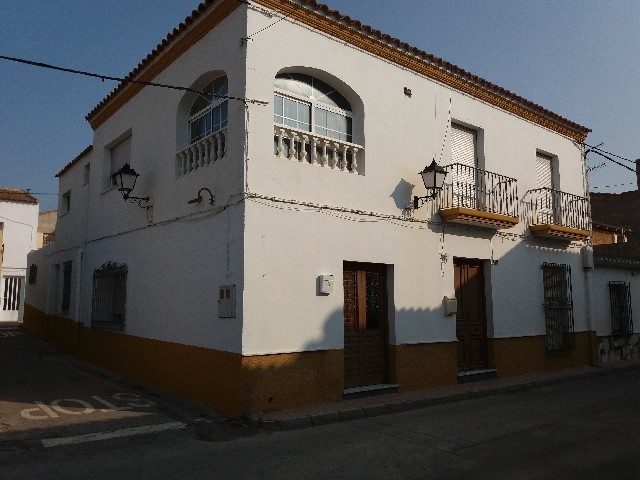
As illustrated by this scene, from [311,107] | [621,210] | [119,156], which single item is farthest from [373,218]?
[621,210]

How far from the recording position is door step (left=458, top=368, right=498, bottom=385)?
9334mm

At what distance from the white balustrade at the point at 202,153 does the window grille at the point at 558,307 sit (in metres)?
7.95

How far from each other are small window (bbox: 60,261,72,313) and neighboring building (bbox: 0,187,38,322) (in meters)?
11.4

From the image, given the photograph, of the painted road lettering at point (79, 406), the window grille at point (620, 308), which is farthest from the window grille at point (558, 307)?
the painted road lettering at point (79, 406)

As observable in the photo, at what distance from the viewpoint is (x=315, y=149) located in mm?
7812

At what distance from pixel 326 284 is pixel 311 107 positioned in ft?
9.90

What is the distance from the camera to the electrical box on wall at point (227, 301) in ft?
22.4

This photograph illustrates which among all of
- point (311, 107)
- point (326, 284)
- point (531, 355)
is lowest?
point (531, 355)

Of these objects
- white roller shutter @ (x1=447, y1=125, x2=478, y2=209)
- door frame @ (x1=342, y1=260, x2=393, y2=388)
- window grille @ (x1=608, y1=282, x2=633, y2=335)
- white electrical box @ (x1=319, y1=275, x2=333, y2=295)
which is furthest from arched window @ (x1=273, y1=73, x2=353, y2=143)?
window grille @ (x1=608, y1=282, x2=633, y2=335)

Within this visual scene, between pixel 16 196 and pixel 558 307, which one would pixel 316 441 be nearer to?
pixel 558 307

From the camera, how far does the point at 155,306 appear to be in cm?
895

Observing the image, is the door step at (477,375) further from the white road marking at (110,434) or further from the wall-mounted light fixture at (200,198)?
the wall-mounted light fixture at (200,198)

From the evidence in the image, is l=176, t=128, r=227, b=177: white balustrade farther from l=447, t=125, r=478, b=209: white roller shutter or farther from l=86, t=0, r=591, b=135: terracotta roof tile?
l=447, t=125, r=478, b=209: white roller shutter

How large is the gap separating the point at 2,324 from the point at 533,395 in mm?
22666
